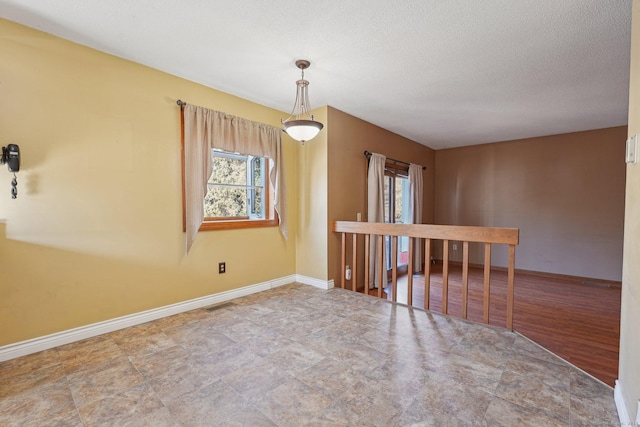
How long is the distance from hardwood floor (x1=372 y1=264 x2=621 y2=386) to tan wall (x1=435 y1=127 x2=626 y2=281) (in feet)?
1.46

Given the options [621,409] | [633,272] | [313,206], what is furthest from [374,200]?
[621,409]

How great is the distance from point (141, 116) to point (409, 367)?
3030mm

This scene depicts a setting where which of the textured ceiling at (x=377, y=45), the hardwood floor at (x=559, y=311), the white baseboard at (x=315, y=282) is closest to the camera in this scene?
the textured ceiling at (x=377, y=45)

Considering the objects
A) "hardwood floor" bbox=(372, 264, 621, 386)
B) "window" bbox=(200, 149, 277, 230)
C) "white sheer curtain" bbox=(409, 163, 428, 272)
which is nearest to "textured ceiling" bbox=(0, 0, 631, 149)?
"window" bbox=(200, 149, 277, 230)

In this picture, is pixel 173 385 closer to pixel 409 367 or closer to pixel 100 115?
pixel 409 367

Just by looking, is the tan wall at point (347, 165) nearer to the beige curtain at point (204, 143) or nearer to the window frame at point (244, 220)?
the window frame at point (244, 220)

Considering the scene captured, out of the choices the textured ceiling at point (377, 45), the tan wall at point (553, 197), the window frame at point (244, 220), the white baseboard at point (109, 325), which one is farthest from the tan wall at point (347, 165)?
the tan wall at point (553, 197)

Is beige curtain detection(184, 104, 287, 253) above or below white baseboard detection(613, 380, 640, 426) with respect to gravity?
above

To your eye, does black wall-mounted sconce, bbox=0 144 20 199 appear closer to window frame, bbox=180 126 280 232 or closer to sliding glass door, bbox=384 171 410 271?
window frame, bbox=180 126 280 232

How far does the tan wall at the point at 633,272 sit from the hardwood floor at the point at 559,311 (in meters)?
0.82

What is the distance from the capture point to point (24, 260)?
2100mm

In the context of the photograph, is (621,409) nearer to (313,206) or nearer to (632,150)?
(632,150)

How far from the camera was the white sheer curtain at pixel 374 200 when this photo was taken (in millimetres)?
4195

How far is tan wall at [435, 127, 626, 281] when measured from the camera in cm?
459
